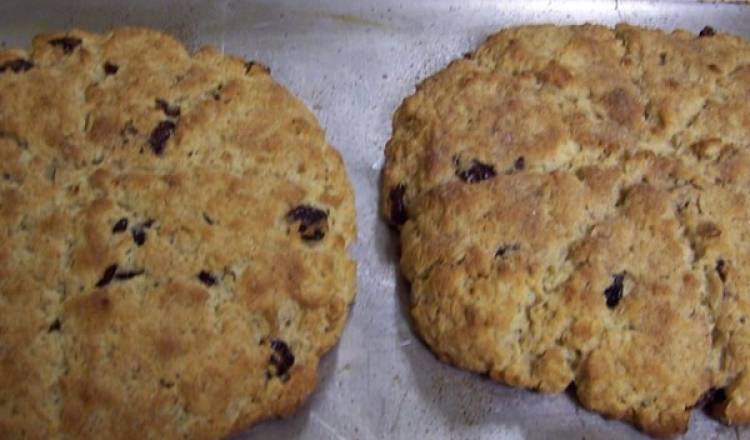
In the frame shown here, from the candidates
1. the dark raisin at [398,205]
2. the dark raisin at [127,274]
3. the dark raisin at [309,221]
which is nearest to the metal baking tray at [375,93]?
the dark raisin at [398,205]

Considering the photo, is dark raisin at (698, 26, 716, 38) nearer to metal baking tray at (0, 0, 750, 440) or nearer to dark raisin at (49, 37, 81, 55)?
metal baking tray at (0, 0, 750, 440)

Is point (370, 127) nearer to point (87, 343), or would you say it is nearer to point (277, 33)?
point (277, 33)

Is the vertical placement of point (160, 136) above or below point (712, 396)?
above

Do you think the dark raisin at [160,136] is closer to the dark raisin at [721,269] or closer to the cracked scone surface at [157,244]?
the cracked scone surface at [157,244]

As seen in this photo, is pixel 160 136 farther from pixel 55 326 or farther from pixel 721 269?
pixel 721 269

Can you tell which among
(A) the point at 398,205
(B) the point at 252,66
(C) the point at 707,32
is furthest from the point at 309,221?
(C) the point at 707,32

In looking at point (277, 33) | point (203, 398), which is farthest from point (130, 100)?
point (203, 398)
